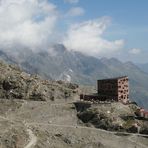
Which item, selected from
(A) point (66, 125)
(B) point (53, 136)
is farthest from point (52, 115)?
(B) point (53, 136)

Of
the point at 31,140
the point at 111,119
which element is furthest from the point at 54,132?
the point at 111,119

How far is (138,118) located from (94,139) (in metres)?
31.5

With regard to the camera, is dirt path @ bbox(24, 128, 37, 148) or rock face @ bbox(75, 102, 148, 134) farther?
rock face @ bbox(75, 102, 148, 134)

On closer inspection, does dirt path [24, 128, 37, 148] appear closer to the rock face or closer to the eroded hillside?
the eroded hillside

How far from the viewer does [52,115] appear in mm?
194875

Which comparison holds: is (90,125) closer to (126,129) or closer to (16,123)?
(126,129)

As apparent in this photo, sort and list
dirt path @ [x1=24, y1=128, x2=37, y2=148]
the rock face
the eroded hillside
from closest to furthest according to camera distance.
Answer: dirt path @ [x1=24, y1=128, x2=37, y2=148], the eroded hillside, the rock face

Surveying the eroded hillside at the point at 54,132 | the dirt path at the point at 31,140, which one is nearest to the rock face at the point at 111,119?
the eroded hillside at the point at 54,132

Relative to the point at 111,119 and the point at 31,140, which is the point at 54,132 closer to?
the point at 31,140

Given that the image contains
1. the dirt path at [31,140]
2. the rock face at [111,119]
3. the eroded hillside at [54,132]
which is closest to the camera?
the dirt path at [31,140]

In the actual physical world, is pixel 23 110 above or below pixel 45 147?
above

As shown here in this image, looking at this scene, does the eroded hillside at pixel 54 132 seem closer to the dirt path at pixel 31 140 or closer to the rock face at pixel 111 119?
the dirt path at pixel 31 140

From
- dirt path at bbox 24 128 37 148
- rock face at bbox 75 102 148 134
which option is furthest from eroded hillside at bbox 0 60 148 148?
rock face at bbox 75 102 148 134

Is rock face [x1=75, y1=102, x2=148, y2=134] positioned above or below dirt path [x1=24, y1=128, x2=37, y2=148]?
above
